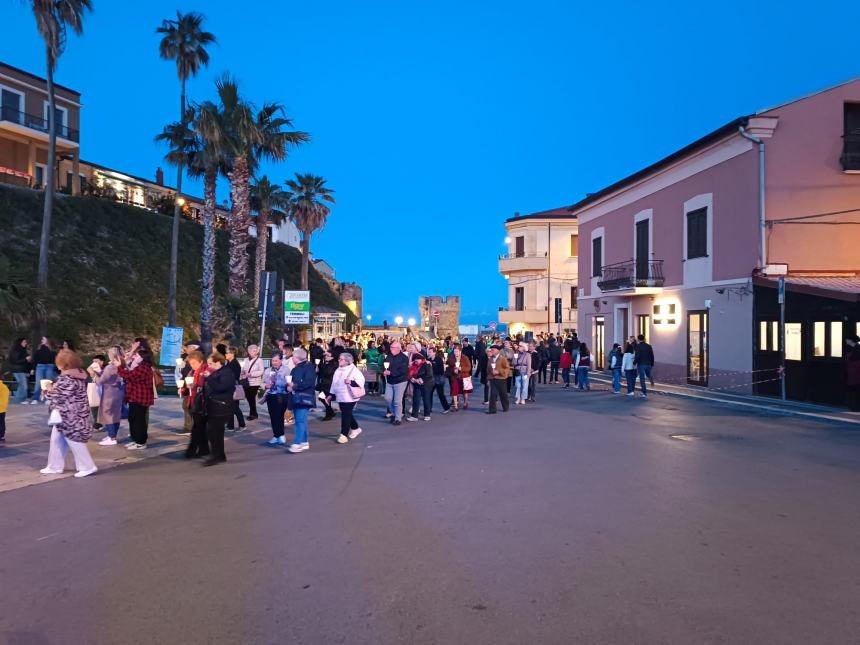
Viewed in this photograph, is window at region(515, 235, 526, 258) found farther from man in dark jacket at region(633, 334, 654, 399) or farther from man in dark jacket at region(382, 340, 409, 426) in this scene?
man in dark jacket at region(382, 340, 409, 426)

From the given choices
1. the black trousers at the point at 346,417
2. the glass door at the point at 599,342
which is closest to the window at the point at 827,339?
the black trousers at the point at 346,417

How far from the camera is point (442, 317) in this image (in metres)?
72.4

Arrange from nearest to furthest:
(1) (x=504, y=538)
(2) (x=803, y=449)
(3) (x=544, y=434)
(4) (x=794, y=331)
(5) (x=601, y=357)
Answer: (1) (x=504, y=538), (2) (x=803, y=449), (3) (x=544, y=434), (4) (x=794, y=331), (5) (x=601, y=357)

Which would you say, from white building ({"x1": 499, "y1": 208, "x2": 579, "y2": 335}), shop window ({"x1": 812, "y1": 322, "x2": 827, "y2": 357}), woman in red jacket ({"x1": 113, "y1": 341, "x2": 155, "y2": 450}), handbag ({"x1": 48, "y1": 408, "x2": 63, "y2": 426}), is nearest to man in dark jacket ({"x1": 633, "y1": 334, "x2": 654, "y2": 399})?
shop window ({"x1": 812, "y1": 322, "x2": 827, "y2": 357})

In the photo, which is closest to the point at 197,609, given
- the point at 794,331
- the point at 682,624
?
the point at 682,624

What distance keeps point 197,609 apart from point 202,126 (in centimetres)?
2234

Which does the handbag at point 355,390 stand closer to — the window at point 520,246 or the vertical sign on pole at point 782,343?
the vertical sign on pole at point 782,343

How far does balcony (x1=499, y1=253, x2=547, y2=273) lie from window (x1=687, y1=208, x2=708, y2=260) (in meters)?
25.3

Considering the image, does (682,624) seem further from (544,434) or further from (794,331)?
(794,331)

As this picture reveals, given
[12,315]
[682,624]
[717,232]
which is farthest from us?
[717,232]

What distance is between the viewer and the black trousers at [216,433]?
9.48m

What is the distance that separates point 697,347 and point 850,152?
781 cm

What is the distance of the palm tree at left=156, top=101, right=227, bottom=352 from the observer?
941 inches

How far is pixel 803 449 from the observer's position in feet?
35.0
